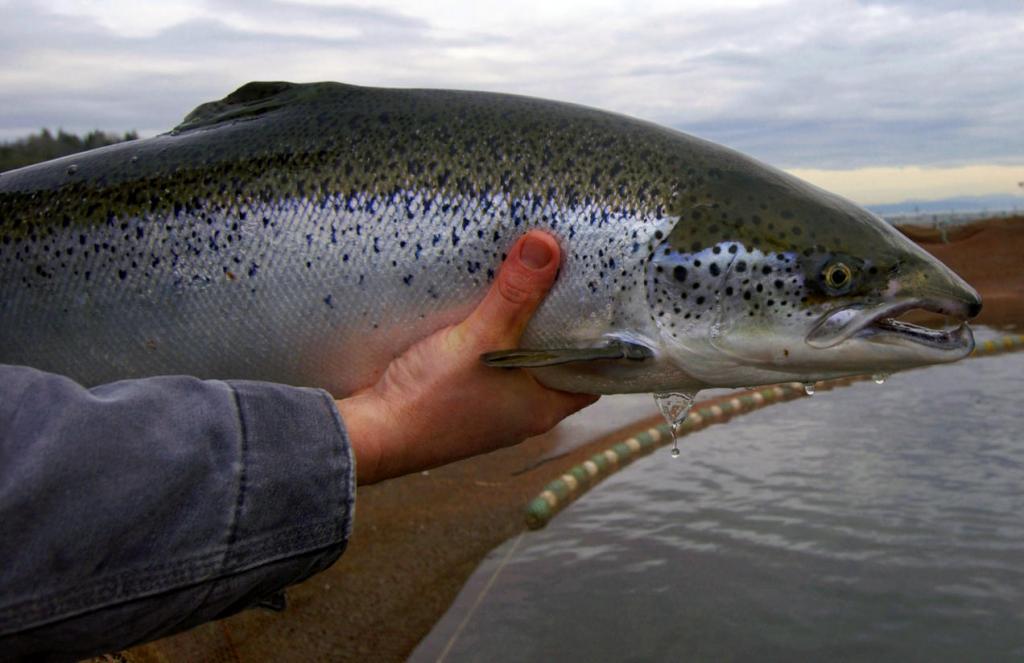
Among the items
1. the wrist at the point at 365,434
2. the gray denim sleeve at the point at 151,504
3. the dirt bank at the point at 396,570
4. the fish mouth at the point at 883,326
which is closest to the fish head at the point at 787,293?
the fish mouth at the point at 883,326

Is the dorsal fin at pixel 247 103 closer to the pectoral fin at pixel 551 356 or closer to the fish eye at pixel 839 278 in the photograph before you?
the pectoral fin at pixel 551 356

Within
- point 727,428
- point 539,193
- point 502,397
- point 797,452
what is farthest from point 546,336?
point 727,428

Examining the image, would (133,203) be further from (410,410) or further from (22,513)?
(22,513)

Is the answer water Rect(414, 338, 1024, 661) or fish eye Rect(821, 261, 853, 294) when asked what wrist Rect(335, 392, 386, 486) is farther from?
water Rect(414, 338, 1024, 661)

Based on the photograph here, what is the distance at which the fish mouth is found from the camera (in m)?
2.19

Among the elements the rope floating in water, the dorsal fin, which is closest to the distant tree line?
the dorsal fin

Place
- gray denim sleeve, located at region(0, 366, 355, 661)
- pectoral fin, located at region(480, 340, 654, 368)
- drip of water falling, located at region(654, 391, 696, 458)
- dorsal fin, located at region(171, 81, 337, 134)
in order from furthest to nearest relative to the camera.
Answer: drip of water falling, located at region(654, 391, 696, 458), dorsal fin, located at region(171, 81, 337, 134), pectoral fin, located at region(480, 340, 654, 368), gray denim sleeve, located at region(0, 366, 355, 661)

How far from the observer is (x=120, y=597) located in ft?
4.42

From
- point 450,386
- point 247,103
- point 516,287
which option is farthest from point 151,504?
point 247,103

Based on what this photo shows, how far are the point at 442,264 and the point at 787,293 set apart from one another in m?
0.92

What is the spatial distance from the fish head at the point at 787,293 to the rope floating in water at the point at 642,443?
14.8 ft

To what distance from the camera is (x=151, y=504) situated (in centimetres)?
135

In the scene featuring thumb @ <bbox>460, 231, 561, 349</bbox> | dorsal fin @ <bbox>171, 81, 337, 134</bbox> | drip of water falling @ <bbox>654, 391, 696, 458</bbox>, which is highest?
dorsal fin @ <bbox>171, 81, 337, 134</bbox>

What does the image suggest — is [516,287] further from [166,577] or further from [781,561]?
[781,561]
